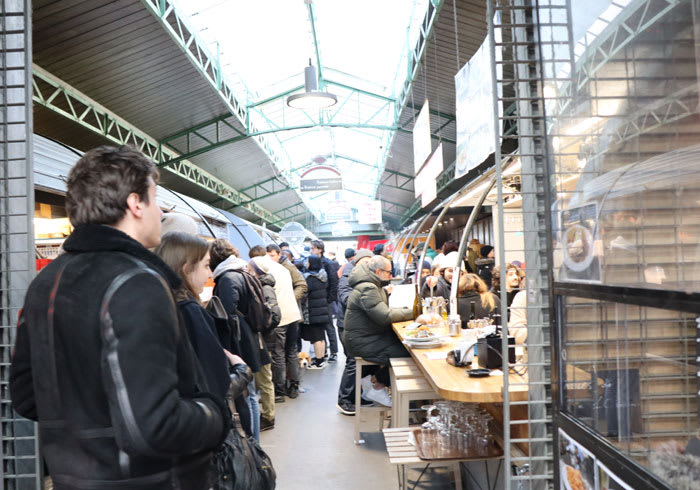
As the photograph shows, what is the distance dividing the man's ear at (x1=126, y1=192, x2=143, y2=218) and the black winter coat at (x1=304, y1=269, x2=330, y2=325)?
665 cm

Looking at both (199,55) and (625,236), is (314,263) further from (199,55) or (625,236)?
(625,236)

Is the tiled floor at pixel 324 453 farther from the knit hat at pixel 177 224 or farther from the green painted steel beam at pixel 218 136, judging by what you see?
the green painted steel beam at pixel 218 136

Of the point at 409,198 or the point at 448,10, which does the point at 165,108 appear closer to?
the point at 448,10

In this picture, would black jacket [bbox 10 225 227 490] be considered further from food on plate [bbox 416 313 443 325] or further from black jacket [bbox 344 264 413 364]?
food on plate [bbox 416 313 443 325]

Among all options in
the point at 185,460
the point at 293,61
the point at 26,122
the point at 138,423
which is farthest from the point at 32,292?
the point at 293,61

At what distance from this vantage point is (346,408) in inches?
237

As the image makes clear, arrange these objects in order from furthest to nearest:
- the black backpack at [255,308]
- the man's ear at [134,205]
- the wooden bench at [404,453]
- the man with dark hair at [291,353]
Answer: the man with dark hair at [291,353], the black backpack at [255,308], the wooden bench at [404,453], the man's ear at [134,205]

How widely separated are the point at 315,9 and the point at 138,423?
9.13 m

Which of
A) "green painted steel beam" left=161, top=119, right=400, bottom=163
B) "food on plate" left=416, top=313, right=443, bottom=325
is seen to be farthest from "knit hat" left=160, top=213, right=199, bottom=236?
"green painted steel beam" left=161, top=119, right=400, bottom=163

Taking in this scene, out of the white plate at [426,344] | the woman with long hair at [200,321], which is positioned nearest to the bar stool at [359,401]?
the white plate at [426,344]

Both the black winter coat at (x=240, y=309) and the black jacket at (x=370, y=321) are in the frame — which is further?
the black jacket at (x=370, y=321)

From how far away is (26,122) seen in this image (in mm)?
2156

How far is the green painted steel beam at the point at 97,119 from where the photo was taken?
7.43m

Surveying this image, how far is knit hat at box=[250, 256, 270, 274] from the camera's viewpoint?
591 centimetres
